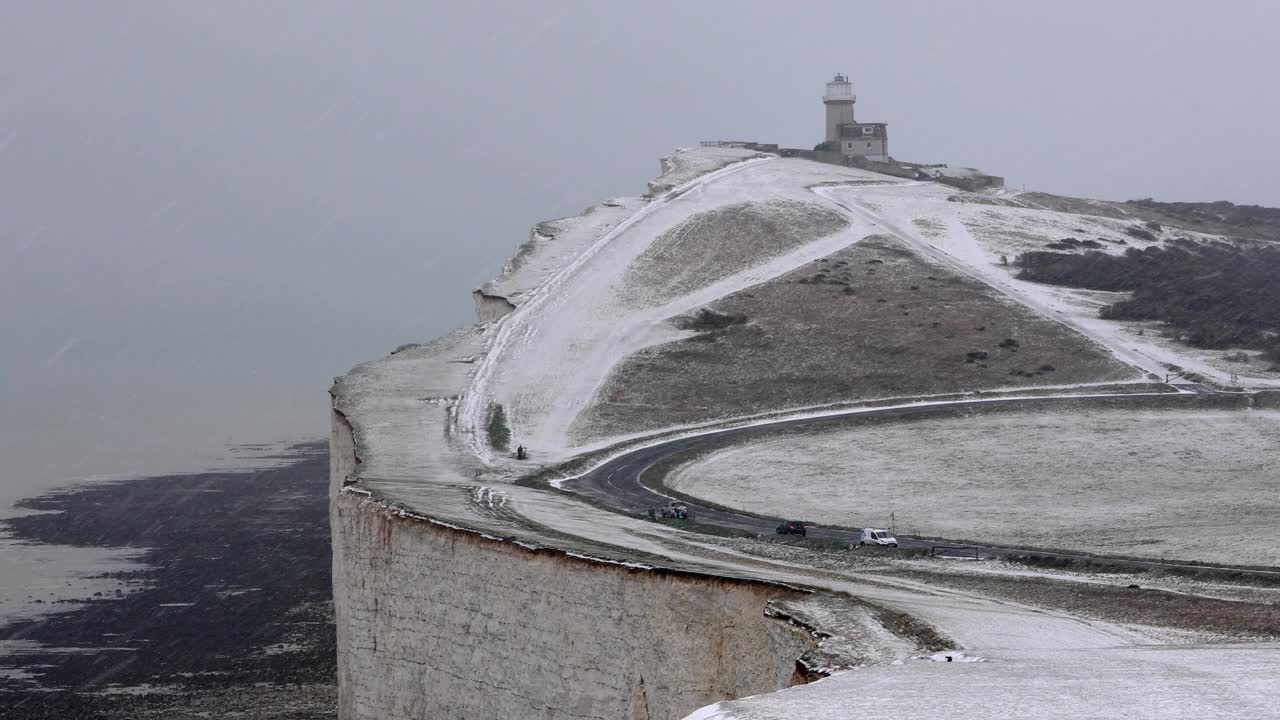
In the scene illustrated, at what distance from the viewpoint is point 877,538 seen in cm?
3769

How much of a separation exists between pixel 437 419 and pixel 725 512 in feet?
50.1

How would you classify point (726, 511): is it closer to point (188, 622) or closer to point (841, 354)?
point (188, 622)

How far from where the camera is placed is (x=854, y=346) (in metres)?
67.2

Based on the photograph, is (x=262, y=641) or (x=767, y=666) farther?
(x=262, y=641)

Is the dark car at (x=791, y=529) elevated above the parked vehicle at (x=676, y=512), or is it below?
below

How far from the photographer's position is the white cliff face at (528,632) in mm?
23906

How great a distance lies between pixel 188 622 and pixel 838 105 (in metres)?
96.2

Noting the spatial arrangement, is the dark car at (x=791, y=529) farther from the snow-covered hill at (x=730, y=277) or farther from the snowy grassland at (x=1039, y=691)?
the snowy grassland at (x=1039, y=691)

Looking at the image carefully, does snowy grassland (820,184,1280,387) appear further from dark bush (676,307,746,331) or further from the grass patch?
the grass patch

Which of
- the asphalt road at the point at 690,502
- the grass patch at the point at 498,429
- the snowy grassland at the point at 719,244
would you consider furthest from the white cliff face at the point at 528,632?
the snowy grassland at the point at 719,244

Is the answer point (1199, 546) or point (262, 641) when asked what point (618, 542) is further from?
point (262, 641)

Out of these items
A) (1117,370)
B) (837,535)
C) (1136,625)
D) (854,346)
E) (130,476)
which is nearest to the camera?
(1136,625)

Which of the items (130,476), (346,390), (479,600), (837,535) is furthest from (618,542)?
(130,476)

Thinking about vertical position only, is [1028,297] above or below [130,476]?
above
